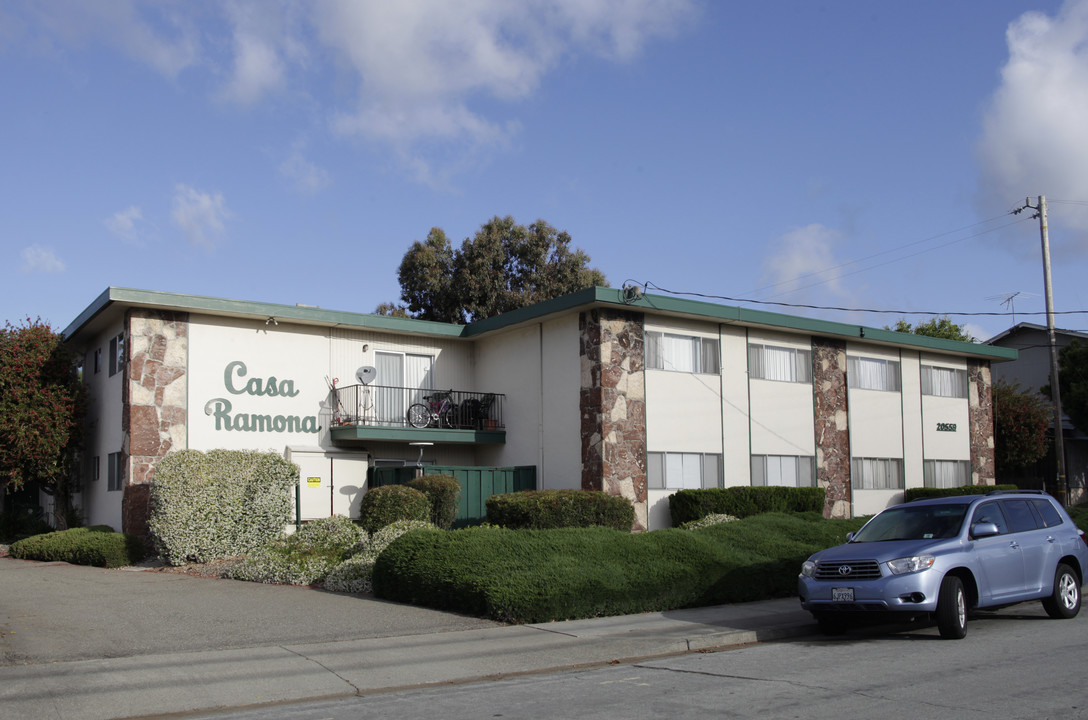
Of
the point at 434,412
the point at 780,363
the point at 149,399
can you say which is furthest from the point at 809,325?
the point at 149,399

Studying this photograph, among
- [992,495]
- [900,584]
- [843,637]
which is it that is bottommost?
[843,637]

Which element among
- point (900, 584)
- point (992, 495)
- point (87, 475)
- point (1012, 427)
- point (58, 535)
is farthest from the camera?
point (1012, 427)

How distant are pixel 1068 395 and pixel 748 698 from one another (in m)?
33.4

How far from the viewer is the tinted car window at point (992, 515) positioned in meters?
11.2

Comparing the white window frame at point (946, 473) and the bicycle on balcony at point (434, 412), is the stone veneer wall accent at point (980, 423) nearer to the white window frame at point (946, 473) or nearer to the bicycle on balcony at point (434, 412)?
the white window frame at point (946, 473)

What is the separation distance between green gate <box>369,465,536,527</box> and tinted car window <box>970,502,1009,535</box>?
12258 mm

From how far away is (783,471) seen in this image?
2525cm

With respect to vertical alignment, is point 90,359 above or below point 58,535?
above

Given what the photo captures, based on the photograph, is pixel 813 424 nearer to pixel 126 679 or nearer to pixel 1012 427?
pixel 1012 427

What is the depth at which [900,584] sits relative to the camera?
10.1m

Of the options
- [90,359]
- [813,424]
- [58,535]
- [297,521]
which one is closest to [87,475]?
[90,359]

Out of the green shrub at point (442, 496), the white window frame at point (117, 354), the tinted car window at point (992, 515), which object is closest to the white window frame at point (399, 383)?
the green shrub at point (442, 496)

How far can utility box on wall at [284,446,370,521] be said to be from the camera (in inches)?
886

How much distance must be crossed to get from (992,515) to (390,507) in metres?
11.3
